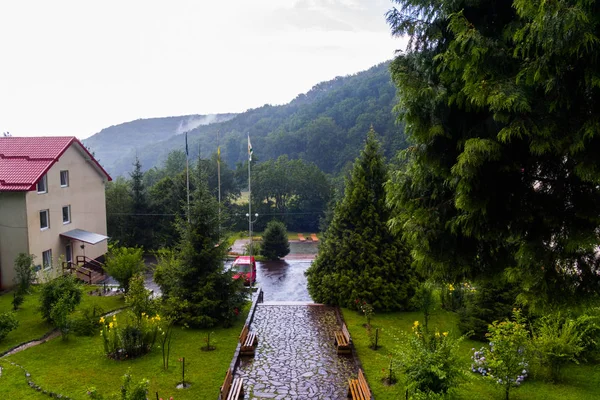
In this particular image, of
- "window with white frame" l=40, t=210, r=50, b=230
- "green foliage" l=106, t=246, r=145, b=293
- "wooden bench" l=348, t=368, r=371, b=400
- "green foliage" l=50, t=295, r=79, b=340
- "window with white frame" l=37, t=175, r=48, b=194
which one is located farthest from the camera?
"window with white frame" l=40, t=210, r=50, b=230

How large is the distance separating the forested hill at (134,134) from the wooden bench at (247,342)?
450 feet

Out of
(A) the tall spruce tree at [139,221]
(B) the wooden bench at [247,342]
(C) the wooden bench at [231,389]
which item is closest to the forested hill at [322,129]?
(A) the tall spruce tree at [139,221]

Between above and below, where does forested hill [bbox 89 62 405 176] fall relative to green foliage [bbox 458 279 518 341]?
above

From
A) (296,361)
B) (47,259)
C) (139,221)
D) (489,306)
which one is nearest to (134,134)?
(139,221)

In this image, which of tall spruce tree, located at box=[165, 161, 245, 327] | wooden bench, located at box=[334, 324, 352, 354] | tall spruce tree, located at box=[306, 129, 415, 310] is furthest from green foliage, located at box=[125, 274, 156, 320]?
tall spruce tree, located at box=[306, 129, 415, 310]

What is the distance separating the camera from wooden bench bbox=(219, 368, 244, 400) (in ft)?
29.3

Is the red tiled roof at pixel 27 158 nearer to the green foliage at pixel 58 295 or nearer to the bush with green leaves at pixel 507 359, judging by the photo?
the green foliage at pixel 58 295

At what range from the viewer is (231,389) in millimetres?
9391

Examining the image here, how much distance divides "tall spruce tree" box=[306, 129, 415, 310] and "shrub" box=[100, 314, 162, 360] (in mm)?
7331

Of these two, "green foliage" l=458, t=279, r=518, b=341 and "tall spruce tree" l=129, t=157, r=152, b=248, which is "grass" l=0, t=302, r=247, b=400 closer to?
"green foliage" l=458, t=279, r=518, b=341

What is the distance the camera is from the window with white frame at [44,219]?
885 inches

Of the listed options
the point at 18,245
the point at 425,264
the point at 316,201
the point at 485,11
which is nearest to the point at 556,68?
the point at 485,11

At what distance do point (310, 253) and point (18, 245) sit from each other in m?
27.4

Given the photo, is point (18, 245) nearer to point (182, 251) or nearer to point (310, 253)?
point (182, 251)
